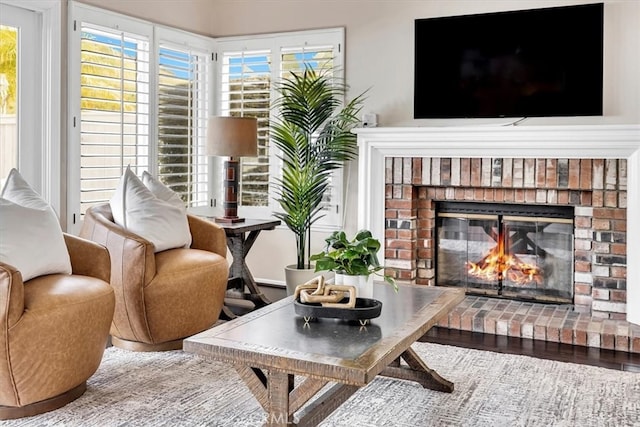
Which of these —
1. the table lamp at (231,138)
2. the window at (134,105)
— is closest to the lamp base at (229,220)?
the table lamp at (231,138)

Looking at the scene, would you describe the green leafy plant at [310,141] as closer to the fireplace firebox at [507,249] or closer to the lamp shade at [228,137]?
the lamp shade at [228,137]

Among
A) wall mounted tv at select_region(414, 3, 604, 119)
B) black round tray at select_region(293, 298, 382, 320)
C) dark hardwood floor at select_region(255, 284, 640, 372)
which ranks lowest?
dark hardwood floor at select_region(255, 284, 640, 372)

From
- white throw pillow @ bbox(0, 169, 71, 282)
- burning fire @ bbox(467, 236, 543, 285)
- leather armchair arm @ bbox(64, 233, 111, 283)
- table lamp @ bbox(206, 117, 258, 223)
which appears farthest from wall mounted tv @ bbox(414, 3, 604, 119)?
white throw pillow @ bbox(0, 169, 71, 282)

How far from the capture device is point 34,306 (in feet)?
8.88

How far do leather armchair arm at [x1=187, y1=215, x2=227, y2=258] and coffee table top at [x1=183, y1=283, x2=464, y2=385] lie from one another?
1503 millimetres

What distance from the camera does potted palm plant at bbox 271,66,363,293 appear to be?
16.7 feet

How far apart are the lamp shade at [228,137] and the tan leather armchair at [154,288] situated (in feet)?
3.20

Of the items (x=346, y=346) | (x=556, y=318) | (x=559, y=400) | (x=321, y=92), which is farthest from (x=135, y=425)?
(x=321, y=92)

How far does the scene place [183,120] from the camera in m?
5.49

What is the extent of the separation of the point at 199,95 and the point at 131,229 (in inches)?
85.9

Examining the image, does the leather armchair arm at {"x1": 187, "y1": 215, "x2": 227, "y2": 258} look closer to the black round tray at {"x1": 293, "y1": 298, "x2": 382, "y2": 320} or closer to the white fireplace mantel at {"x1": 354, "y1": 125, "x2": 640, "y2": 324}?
the white fireplace mantel at {"x1": 354, "y1": 125, "x2": 640, "y2": 324}

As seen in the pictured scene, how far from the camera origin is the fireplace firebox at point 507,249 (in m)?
4.57

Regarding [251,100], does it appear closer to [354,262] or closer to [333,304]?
[354,262]

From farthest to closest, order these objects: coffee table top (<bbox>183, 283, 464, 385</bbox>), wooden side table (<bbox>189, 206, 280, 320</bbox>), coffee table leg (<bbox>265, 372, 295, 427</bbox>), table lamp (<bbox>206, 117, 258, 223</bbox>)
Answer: wooden side table (<bbox>189, 206, 280, 320</bbox>) < table lamp (<bbox>206, 117, 258, 223</bbox>) < coffee table leg (<bbox>265, 372, 295, 427</bbox>) < coffee table top (<bbox>183, 283, 464, 385</bbox>)
